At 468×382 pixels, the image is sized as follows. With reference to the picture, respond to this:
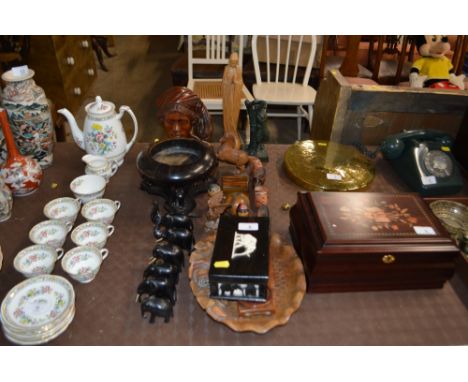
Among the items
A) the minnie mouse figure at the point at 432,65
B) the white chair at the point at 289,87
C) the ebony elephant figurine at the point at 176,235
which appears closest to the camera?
the ebony elephant figurine at the point at 176,235

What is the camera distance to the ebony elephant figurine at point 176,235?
1148 mm

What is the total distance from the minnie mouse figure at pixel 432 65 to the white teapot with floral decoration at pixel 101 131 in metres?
1.86

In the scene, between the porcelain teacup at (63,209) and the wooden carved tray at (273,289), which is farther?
the porcelain teacup at (63,209)

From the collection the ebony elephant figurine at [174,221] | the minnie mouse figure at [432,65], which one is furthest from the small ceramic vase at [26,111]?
the minnie mouse figure at [432,65]

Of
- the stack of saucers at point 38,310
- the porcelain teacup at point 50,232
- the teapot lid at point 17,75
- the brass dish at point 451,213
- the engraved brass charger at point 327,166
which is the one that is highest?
the teapot lid at point 17,75

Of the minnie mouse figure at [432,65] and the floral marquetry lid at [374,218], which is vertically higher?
the minnie mouse figure at [432,65]

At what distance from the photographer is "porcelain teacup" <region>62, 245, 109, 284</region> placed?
1064 mm

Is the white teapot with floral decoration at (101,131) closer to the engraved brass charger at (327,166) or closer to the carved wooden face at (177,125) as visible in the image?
the carved wooden face at (177,125)

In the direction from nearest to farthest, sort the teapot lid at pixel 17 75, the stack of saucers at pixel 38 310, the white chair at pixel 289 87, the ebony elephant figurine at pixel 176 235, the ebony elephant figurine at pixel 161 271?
the stack of saucers at pixel 38 310 < the ebony elephant figurine at pixel 161 271 < the ebony elephant figurine at pixel 176 235 < the teapot lid at pixel 17 75 < the white chair at pixel 289 87

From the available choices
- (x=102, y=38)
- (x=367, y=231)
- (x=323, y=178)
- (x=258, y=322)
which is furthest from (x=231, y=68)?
(x=102, y=38)

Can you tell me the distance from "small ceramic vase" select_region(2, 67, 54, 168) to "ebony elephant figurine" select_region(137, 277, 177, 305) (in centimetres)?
79

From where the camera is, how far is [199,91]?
261 cm

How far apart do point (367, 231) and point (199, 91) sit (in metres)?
1.85

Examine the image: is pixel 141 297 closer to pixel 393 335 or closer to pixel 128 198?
pixel 128 198
